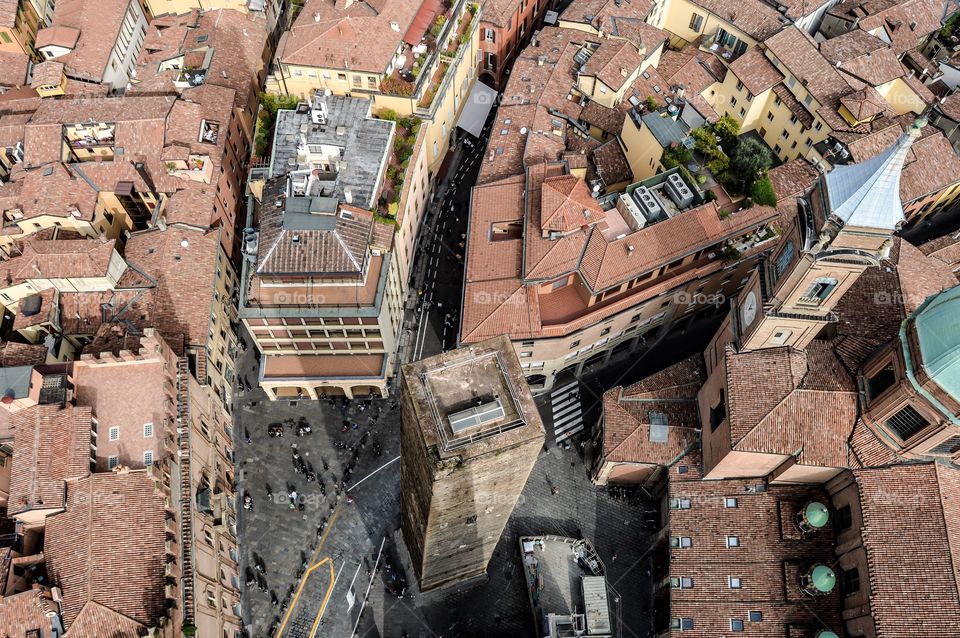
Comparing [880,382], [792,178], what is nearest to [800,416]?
[880,382]

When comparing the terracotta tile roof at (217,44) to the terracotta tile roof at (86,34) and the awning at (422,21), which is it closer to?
the terracotta tile roof at (86,34)

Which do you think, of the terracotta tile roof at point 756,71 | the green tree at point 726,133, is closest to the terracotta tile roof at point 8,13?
the green tree at point 726,133

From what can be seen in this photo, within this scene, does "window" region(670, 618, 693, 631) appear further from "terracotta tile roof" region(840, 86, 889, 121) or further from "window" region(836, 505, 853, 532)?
"terracotta tile roof" region(840, 86, 889, 121)

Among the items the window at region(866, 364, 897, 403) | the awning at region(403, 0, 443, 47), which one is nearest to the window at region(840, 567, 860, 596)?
the window at region(866, 364, 897, 403)

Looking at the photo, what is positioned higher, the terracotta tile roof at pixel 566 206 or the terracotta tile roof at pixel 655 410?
the terracotta tile roof at pixel 566 206

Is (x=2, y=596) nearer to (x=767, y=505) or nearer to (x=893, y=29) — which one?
(x=767, y=505)

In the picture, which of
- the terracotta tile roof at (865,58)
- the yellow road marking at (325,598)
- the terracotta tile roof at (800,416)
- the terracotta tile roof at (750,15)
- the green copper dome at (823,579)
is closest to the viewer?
the green copper dome at (823,579)

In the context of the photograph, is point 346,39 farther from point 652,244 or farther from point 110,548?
point 110,548
